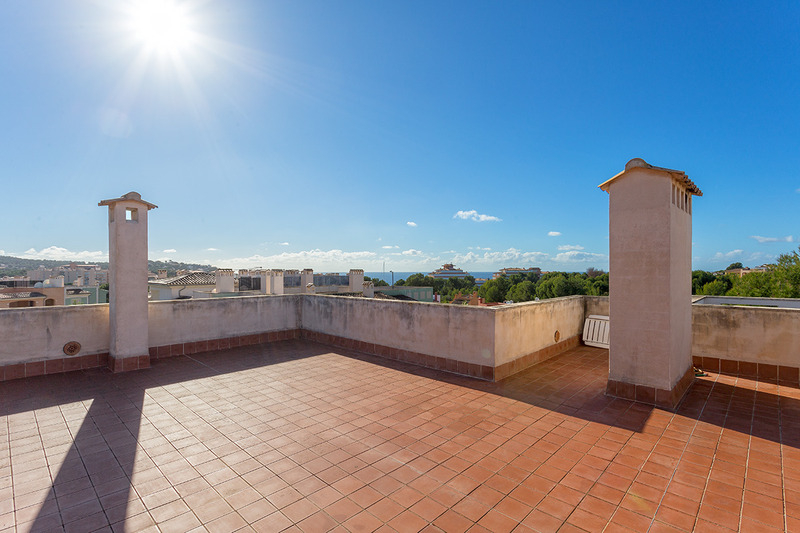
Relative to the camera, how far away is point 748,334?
5891 millimetres

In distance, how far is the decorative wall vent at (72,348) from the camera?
20.8ft

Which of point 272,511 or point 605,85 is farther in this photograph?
point 605,85

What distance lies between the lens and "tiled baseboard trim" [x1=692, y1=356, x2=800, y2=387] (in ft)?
18.0

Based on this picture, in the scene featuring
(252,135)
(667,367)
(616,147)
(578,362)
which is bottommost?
(578,362)

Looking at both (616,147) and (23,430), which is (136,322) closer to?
(23,430)

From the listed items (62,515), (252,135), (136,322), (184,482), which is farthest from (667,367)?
(252,135)

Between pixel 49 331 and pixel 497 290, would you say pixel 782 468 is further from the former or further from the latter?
pixel 497 290

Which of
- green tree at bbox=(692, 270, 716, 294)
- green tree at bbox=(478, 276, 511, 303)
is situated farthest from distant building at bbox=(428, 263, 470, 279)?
green tree at bbox=(692, 270, 716, 294)

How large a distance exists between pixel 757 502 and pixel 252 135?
1336 centimetres

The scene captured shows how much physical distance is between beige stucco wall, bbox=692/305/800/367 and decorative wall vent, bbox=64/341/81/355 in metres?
11.1

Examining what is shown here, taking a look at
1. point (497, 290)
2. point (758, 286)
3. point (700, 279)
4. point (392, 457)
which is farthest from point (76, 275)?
point (700, 279)

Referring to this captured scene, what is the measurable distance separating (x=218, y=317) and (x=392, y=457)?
6.24m

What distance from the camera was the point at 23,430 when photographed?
13.0 feet

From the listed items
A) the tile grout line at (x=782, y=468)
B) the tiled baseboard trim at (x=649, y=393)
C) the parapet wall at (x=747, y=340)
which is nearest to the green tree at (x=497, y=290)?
the parapet wall at (x=747, y=340)
